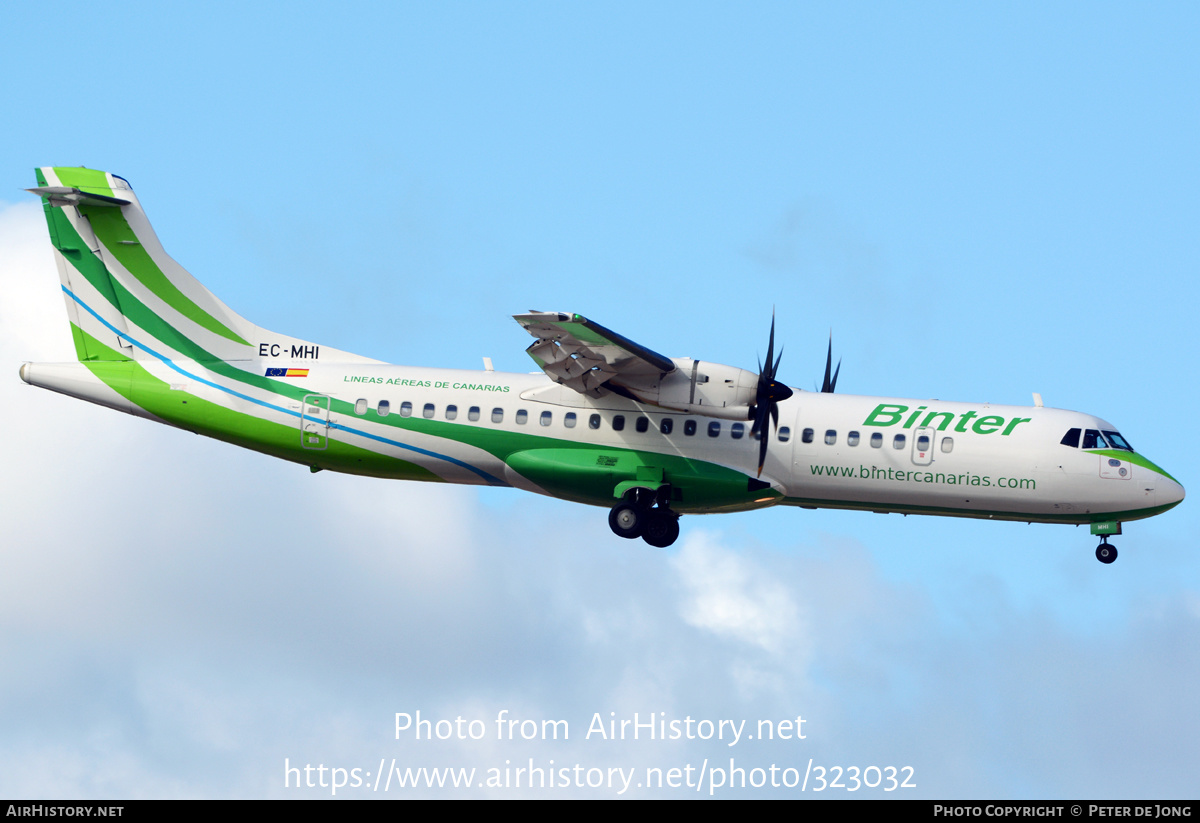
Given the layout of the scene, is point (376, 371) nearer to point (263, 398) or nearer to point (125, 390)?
point (263, 398)

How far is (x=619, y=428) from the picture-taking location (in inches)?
1314

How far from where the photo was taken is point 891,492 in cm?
3306

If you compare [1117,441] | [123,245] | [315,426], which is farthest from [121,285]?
[1117,441]

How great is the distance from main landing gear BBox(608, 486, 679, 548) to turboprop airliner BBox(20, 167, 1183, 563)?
4cm

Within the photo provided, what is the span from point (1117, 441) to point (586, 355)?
40.9 feet

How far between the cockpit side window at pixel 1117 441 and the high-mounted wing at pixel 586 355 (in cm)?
1027

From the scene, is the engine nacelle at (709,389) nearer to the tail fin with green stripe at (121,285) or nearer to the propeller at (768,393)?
the propeller at (768,393)

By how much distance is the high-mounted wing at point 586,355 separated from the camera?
30391 millimetres

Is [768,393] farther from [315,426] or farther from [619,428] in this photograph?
[315,426]

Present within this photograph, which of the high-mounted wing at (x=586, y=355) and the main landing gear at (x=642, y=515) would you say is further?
the main landing gear at (x=642, y=515)

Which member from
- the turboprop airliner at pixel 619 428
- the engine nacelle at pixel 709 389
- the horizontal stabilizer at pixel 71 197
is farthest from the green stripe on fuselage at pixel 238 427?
the engine nacelle at pixel 709 389
